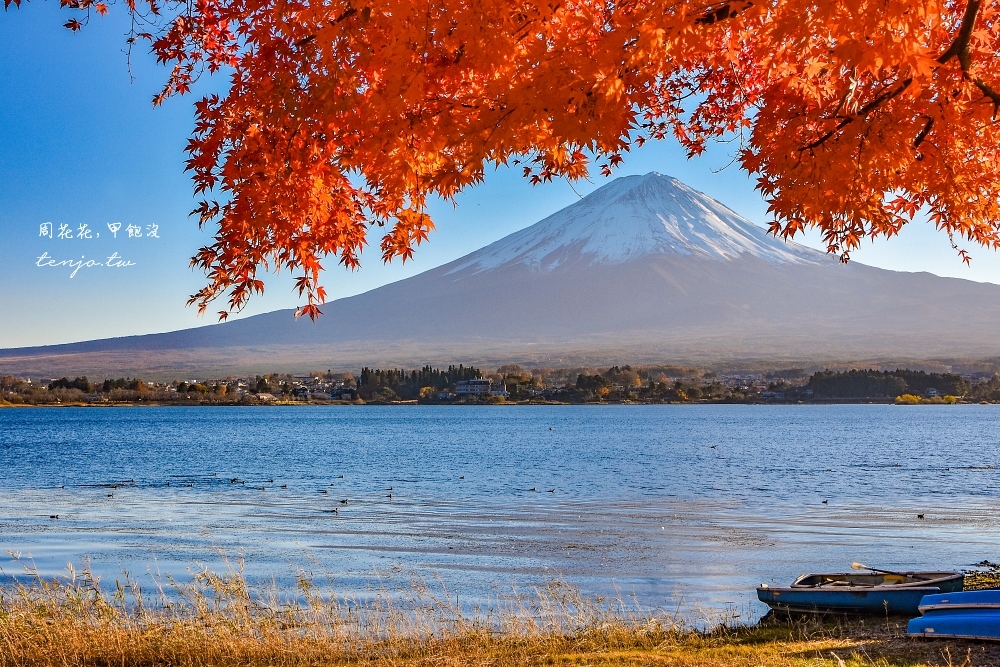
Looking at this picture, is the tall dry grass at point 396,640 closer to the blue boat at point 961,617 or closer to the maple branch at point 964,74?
the blue boat at point 961,617

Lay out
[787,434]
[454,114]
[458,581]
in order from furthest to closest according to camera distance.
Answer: [787,434], [458,581], [454,114]

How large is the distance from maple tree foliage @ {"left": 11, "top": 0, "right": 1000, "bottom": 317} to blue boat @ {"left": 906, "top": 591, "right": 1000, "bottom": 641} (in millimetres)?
3976

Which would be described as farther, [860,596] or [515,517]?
[515,517]

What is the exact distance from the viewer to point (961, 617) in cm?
931

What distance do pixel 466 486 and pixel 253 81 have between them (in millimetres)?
29707

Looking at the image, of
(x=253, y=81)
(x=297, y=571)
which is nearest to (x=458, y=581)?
(x=297, y=571)

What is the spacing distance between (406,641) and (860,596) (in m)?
A: 6.35

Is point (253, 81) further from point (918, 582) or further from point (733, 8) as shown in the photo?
point (918, 582)

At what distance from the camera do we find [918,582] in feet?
42.0

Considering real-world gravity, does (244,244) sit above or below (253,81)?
below

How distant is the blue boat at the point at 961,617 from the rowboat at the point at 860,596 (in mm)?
2684

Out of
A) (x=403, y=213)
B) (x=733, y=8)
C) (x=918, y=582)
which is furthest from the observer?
(x=918, y=582)

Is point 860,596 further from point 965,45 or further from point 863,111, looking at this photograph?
point 965,45

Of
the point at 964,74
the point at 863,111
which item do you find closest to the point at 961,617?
the point at 863,111
